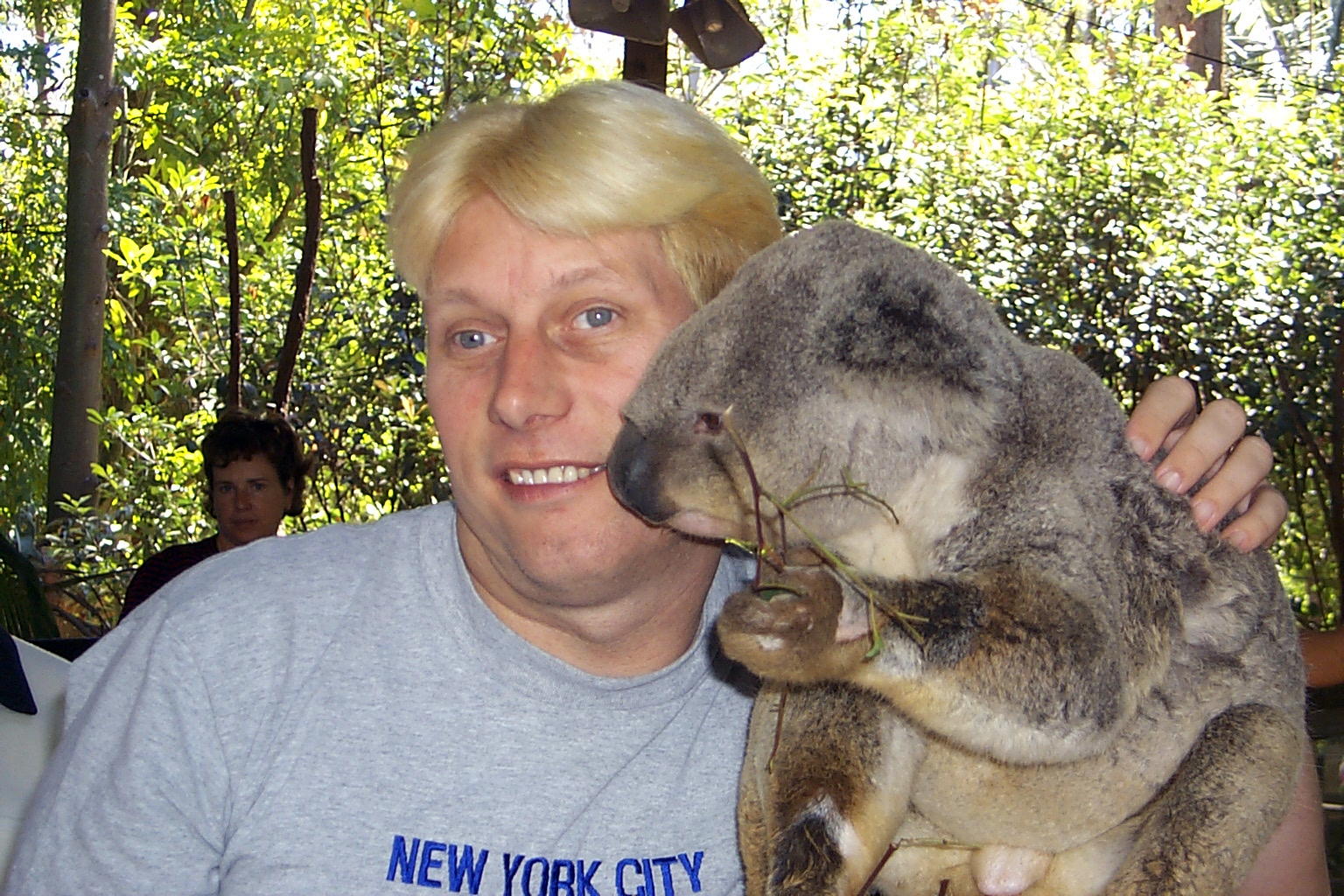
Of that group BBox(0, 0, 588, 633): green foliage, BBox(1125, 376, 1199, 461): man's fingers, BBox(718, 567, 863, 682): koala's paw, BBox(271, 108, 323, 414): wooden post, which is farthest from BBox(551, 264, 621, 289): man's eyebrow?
BBox(0, 0, 588, 633): green foliage

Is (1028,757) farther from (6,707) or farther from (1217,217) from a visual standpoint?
(1217,217)

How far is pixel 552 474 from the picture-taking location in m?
1.71

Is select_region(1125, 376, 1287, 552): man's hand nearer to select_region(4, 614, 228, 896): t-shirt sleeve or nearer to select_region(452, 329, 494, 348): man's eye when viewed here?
select_region(452, 329, 494, 348): man's eye

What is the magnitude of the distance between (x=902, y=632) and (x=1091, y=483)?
0.39 meters

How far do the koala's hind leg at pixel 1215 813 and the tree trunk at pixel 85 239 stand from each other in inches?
256

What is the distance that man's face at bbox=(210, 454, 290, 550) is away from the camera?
4.96 metres

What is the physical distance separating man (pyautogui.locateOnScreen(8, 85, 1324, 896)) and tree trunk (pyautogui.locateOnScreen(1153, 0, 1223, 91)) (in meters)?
11.7

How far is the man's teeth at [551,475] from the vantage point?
1699mm

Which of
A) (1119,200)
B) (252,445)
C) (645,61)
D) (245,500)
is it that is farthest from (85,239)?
(1119,200)

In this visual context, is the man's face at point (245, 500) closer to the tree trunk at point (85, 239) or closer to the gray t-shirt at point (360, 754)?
the tree trunk at point (85, 239)

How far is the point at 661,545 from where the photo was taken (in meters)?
1.77

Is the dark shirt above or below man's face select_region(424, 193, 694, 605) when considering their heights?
below

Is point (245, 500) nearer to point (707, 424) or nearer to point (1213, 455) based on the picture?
point (707, 424)

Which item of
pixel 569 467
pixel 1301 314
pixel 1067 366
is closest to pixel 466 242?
pixel 569 467
